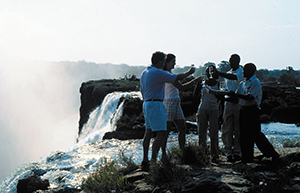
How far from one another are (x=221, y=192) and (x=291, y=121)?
12.5 m

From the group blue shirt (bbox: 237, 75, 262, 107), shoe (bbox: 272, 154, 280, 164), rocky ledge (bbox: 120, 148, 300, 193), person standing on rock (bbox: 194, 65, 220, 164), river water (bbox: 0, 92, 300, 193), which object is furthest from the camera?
river water (bbox: 0, 92, 300, 193)

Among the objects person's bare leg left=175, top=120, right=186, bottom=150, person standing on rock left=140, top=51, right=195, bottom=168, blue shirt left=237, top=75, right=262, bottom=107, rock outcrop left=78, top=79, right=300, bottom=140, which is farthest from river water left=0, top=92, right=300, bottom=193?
blue shirt left=237, top=75, right=262, bottom=107

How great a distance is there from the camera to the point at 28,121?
5507 inches

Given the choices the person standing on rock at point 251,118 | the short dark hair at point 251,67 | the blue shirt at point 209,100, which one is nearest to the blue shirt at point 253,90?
the person standing on rock at point 251,118

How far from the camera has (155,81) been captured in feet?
16.1

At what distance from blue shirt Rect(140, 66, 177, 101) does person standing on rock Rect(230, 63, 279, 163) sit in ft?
3.87

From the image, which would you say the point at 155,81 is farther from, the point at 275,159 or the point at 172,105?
the point at 275,159

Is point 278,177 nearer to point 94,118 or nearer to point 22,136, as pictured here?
point 94,118

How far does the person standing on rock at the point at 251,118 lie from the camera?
5.07 meters

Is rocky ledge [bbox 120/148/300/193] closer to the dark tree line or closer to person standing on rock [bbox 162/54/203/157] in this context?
person standing on rock [bbox 162/54/203/157]

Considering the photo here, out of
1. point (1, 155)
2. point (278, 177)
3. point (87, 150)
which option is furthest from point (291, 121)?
point (1, 155)

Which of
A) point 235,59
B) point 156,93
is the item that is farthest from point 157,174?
point 235,59

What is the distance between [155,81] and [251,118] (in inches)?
66.1

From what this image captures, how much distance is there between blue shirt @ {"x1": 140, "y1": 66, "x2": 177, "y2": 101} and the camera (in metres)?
4.85
